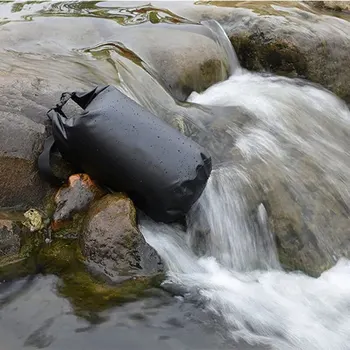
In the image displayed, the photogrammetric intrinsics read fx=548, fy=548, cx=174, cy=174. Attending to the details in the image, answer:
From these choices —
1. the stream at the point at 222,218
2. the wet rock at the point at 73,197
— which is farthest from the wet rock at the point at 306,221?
the wet rock at the point at 73,197

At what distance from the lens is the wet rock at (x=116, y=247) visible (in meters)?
3.88

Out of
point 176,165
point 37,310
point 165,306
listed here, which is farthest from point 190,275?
point 37,310

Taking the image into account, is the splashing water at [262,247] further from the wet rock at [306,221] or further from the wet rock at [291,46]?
the wet rock at [291,46]

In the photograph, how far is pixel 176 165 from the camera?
4.11m

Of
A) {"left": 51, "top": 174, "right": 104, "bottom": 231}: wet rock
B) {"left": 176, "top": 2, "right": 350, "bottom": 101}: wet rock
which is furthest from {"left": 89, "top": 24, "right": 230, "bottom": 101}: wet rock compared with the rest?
{"left": 51, "top": 174, "right": 104, "bottom": 231}: wet rock

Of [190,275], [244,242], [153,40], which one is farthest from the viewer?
[153,40]

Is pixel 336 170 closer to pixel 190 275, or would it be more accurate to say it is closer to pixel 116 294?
pixel 190 275

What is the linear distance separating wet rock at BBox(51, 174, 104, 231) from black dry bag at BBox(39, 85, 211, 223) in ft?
0.29

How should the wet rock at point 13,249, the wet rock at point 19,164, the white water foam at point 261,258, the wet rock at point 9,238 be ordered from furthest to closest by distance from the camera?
the wet rock at point 19,164 → the wet rock at point 9,238 → the wet rock at point 13,249 → the white water foam at point 261,258

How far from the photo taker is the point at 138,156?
4.13 meters

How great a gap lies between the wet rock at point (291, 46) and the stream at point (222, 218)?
0.81 ft

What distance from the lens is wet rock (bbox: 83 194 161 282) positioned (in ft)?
12.7

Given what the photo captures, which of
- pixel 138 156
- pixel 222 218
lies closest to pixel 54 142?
pixel 138 156

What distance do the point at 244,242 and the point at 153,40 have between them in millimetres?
3726
